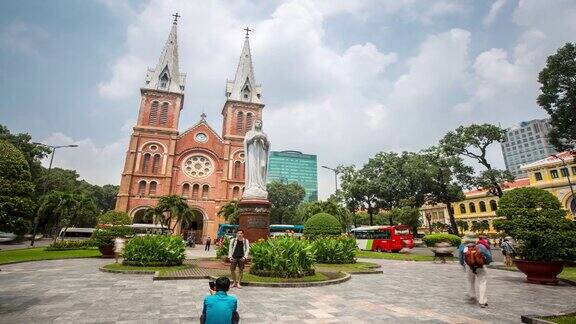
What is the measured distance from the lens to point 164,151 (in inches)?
1582

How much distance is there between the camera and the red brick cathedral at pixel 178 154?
1506 inches

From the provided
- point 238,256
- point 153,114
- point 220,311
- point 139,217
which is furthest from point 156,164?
point 220,311

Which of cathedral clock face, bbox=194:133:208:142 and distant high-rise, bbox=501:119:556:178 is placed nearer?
cathedral clock face, bbox=194:133:208:142

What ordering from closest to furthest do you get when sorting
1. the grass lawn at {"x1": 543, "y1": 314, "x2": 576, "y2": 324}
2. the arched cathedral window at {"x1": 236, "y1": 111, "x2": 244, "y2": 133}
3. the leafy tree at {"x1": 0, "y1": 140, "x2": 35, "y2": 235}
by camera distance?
1. the grass lawn at {"x1": 543, "y1": 314, "x2": 576, "y2": 324}
2. the leafy tree at {"x1": 0, "y1": 140, "x2": 35, "y2": 235}
3. the arched cathedral window at {"x1": 236, "y1": 111, "x2": 244, "y2": 133}

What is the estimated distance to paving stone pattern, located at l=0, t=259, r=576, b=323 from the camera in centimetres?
519

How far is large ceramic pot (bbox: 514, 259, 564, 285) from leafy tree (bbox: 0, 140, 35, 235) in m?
13.5

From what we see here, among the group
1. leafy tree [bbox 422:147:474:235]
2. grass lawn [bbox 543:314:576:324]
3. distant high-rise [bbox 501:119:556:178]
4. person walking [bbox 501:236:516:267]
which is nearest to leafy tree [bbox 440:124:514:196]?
leafy tree [bbox 422:147:474:235]

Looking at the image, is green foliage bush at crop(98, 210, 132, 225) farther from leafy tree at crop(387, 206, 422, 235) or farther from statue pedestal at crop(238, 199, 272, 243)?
leafy tree at crop(387, 206, 422, 235)

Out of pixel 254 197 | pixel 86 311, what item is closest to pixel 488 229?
pixel 254 197

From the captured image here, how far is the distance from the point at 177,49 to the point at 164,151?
1748cm

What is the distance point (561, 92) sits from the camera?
790 inches

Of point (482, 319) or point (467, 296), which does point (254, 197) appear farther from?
point (482, 319)

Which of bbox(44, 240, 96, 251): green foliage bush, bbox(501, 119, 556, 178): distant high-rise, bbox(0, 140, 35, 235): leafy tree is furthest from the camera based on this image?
bbox(501, 119, 556, 178): distant high-rise

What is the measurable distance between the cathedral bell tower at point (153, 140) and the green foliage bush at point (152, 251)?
27586 mm
